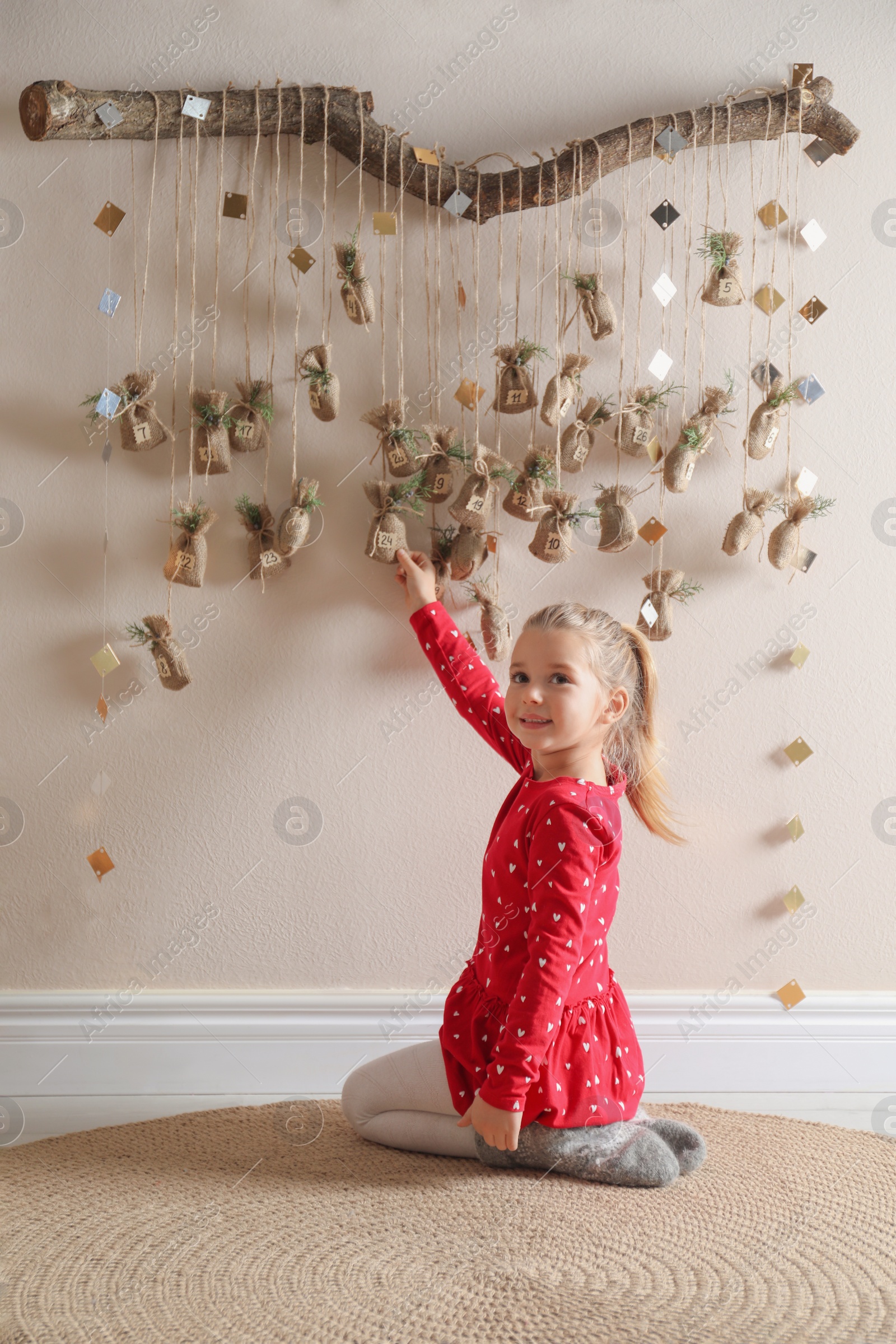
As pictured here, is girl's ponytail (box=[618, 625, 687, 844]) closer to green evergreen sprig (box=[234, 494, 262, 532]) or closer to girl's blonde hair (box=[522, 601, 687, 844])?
girl's blonde hair (box=[522, 601, 687, 844])

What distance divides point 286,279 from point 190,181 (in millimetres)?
217

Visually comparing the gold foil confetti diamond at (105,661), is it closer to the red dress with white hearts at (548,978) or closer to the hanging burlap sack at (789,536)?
the red dress with white hearts at (548,978)

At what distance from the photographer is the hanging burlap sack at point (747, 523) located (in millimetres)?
1560

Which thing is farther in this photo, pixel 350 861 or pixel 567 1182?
pixel 350 861

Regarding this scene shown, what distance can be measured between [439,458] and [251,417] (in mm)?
310

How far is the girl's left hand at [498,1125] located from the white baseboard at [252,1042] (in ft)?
1.65

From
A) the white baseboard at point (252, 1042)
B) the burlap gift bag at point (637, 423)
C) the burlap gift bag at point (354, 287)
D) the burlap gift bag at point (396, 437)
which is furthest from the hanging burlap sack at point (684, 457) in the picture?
the white baseboard at point (252, 1042)

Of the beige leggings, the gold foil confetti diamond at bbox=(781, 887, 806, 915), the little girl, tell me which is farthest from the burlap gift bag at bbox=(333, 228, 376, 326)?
the gold foil confetti diamond at bbox=(781, 887, 806, 915)

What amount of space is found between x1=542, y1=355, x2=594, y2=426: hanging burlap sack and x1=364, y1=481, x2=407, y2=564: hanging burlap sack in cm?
27

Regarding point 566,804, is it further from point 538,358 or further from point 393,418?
point 538,358

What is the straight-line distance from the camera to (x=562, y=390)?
4.83 ft

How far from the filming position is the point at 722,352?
1639mm

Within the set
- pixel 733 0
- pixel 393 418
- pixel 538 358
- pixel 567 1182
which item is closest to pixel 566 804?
pixel 567 1182

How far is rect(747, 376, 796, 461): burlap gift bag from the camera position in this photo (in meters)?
1.54
